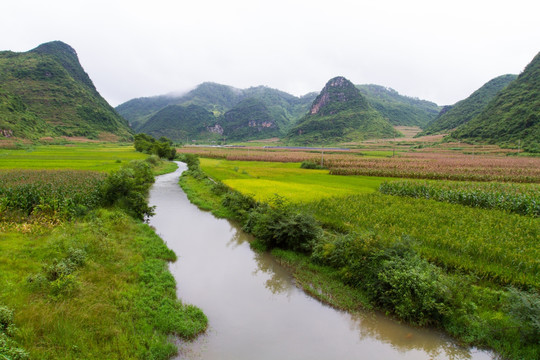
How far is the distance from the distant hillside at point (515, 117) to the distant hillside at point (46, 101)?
515 ft

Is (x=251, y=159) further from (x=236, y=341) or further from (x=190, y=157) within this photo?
(x=236, y=341)

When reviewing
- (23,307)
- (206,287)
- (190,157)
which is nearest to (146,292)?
(206,287)

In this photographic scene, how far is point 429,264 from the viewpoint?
32.7 feet

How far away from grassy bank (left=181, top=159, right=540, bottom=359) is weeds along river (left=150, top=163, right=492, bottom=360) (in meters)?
0.64

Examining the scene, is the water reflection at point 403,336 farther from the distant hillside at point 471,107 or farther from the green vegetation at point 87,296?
the distant hillside at point 471,107

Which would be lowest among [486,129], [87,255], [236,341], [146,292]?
[236,341]

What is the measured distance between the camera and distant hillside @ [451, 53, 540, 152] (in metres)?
78.0

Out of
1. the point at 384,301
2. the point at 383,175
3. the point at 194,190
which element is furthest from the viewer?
the point at 383,175

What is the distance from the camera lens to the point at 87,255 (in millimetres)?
11164

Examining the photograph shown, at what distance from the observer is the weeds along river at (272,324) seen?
25.7 ft

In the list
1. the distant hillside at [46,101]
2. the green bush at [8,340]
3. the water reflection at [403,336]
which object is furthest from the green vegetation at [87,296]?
the distant hillside at [46,101]

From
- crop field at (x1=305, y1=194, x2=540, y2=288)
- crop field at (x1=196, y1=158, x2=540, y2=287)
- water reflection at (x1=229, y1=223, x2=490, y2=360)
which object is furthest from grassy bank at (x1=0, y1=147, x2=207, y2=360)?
crop field at (x1=196, y1=158, x2=540, y2=287)

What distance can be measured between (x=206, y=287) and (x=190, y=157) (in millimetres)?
51132

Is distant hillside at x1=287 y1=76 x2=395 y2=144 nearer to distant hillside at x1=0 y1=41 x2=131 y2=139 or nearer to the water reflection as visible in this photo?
distant hillside at x1=0 y1=41 x2=131 y2=139
